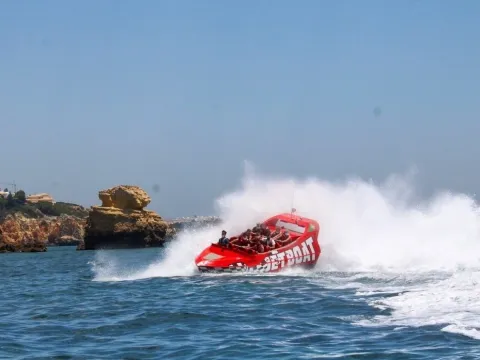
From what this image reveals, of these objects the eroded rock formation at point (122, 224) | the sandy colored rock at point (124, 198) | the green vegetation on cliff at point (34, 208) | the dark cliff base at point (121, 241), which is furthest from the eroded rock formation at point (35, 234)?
the sandy colored rock at point (124, 198)

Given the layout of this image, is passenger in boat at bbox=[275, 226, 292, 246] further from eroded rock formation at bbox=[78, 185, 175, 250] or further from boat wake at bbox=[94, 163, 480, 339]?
eroded rock formation at bbox=[78, 185, 175, 250]

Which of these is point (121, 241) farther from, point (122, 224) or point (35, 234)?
point (35, 234)

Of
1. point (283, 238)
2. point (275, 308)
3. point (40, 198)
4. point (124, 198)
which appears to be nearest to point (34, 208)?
point (40, 198)

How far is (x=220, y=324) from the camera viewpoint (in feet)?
56.7

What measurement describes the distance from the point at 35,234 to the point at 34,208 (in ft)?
189

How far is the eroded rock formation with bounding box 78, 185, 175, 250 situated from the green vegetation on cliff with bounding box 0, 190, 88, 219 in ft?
189

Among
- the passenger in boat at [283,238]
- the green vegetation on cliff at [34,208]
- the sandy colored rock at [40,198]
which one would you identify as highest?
the sandy colored rock at [40,198]

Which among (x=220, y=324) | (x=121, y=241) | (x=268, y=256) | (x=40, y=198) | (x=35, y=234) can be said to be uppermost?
(x=40, y=198)

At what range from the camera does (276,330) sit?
16.1 metres

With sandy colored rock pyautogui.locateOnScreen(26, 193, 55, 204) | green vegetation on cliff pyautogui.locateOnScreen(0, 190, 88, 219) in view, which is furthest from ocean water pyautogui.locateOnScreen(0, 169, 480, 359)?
sandy colored rock pyautogui.locateOnScreen(26, 193, 55, 204)

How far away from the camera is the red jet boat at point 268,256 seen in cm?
3069

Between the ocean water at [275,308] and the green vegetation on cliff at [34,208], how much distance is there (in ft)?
398

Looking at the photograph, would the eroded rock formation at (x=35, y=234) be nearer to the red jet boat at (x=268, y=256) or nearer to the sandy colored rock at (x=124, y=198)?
the sandy colored rock at (x=124, y=198)

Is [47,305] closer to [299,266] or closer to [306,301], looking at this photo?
[306,301]
